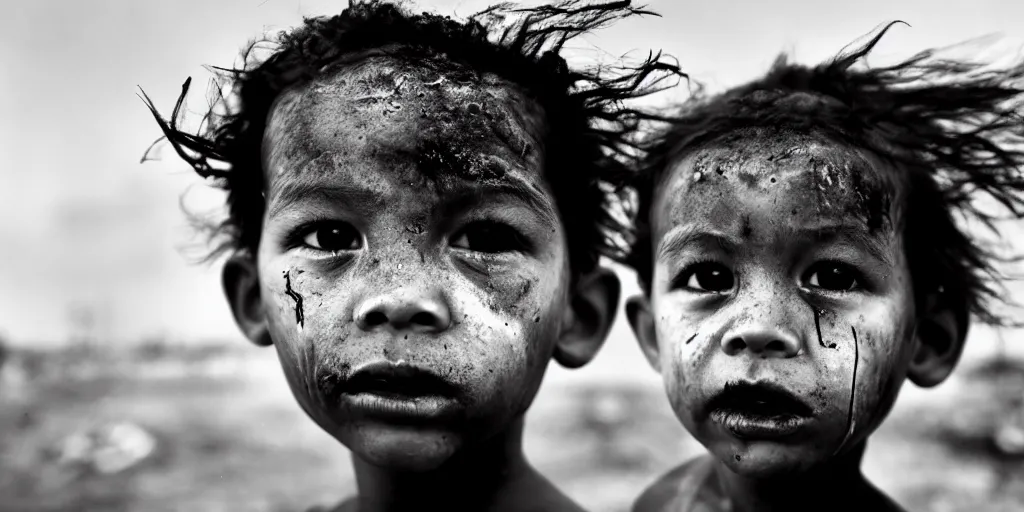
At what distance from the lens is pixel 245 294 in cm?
253

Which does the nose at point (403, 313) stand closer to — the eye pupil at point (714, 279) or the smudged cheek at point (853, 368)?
the eye pupil at point (714, 279)

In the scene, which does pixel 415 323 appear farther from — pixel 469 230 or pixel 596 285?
pixel 596 285

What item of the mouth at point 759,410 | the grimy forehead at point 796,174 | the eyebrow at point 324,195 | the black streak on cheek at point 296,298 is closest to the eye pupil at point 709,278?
the grimy forehead at point 796,174

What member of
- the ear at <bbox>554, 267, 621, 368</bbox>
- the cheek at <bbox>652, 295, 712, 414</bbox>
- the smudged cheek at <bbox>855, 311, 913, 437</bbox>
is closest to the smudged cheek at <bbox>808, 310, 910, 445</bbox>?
the smudged cheek at <bbox>855, 311, 913, 437</bbox>

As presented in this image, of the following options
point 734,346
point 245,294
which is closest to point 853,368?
point 734,346

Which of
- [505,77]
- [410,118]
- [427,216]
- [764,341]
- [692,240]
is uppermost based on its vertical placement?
[505,77]

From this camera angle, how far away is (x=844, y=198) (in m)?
2.08

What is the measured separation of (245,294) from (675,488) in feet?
4.18

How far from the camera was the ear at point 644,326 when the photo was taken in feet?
8.16

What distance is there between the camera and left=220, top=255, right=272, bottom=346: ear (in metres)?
2.50

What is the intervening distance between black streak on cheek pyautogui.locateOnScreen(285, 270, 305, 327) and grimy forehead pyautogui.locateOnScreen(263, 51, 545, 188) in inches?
9.6

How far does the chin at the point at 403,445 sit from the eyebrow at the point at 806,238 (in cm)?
67

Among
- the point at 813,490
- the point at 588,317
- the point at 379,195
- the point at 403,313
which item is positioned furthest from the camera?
the point at 588,317

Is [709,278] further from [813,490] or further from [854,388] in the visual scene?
[813,490]
